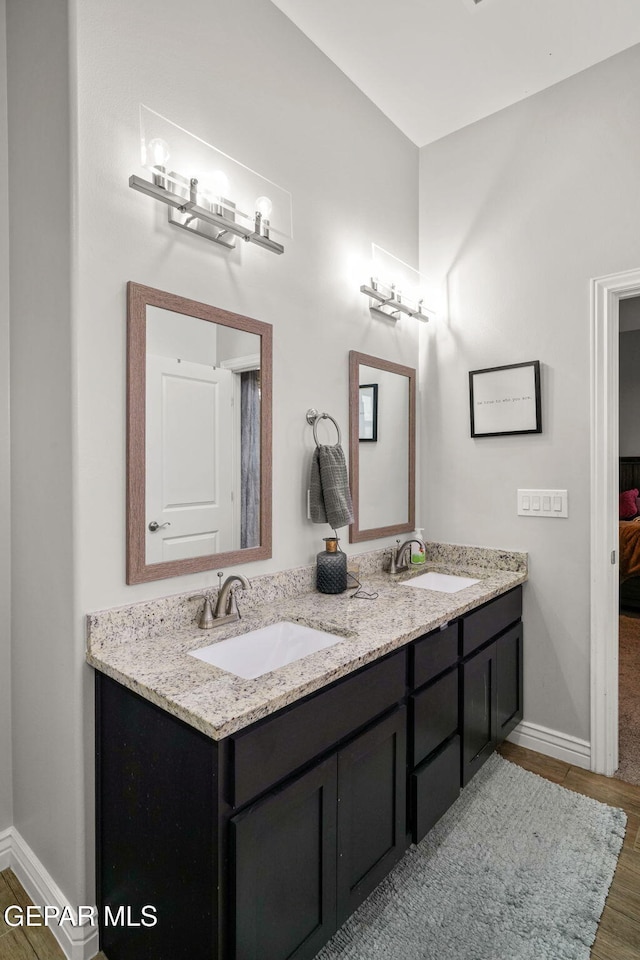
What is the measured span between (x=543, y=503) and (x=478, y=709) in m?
0.94

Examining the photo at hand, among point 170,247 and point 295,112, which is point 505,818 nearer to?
point 170,247

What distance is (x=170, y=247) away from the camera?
1.57 m

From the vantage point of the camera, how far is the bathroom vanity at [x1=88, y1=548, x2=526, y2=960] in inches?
41.2

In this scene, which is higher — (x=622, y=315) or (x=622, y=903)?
(x=622, y=315)

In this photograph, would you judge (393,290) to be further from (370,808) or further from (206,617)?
(370,808)

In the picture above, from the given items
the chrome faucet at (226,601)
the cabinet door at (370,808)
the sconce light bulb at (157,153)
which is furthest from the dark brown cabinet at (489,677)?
the sconce light bulb at (157,153)

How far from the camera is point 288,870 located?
1.16 m

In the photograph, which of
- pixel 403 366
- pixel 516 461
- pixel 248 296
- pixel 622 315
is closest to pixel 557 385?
pixel 516 461

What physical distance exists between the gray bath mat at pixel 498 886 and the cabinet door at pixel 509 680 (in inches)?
10.6

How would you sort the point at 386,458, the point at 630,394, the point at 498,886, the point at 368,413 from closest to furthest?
the point at 498,886
the point at 368,413
the point at 386,458
the point at 630,394

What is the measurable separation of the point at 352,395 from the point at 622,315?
14.4 feet

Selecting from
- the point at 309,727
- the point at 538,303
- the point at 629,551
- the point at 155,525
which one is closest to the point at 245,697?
the point at 309,727
